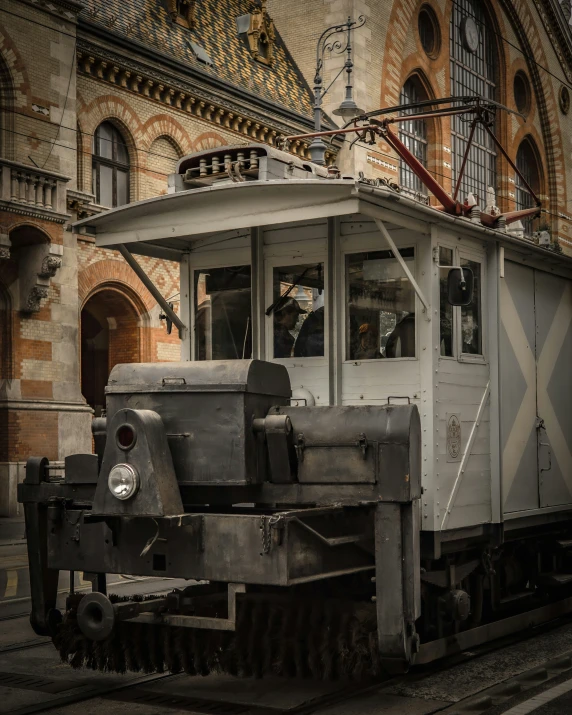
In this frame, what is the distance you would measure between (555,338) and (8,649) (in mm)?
5746

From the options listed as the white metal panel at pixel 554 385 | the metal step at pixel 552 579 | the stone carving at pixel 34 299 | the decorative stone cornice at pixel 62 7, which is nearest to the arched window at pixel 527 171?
the decorative stone cornice at pixel 62 7

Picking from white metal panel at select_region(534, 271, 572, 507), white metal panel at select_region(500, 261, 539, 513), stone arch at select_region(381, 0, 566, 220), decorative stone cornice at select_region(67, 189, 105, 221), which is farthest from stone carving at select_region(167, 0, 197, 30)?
white metal panel at select_region(500, 261, 539, 513)

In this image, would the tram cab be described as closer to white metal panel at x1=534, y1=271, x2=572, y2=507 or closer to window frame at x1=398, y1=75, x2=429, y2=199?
white metal panel at x1=534, y1=271, x2=572, y2=507

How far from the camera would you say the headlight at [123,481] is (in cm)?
701

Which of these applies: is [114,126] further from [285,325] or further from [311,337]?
[311,337]

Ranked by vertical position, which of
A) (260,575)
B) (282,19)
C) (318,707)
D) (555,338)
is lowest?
(318,707)

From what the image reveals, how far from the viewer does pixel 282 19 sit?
37.9 metres

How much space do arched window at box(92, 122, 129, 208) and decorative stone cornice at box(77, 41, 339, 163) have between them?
1.17 metres

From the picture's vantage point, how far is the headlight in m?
7.01

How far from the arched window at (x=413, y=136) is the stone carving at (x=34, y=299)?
1648 centimetres

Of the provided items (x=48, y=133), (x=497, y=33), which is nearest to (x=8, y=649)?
(x=48, y=133)

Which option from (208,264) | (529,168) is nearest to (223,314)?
(208,264)

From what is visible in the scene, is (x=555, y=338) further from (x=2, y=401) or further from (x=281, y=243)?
(x=2, y=401)

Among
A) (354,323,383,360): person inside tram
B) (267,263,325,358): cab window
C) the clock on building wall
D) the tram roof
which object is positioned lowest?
(354,323,383,360): person inside tram
